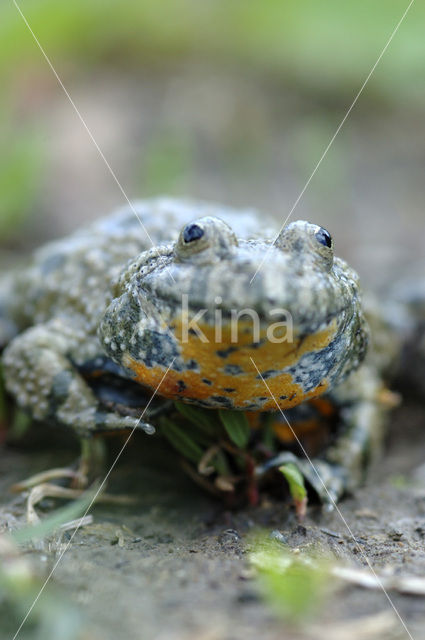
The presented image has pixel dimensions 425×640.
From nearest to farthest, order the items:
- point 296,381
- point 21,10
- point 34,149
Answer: point 296,381
point 34,149
point 21,10

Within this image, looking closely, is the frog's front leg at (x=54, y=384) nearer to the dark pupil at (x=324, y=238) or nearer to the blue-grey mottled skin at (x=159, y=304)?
the blue-grey mottled skin at (x=159, y=304)

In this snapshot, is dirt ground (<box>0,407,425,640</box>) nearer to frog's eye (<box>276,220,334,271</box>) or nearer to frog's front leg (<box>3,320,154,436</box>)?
frog's front leg (<box>3,320,154,436</box>)

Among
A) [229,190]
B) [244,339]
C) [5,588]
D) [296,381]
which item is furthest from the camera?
[229,190]

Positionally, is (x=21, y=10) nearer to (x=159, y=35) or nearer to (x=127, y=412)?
(x=159, y=35)

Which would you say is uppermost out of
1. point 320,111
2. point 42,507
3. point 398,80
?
point 398,80

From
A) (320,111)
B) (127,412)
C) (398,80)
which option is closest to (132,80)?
(320,111)

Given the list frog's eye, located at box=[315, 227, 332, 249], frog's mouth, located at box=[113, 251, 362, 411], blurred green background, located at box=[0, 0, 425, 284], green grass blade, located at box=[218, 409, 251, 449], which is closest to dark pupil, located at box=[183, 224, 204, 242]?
frog's mouth, located at box=[113, 251, 362, 411]

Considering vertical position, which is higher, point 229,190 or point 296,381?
point 296,381
